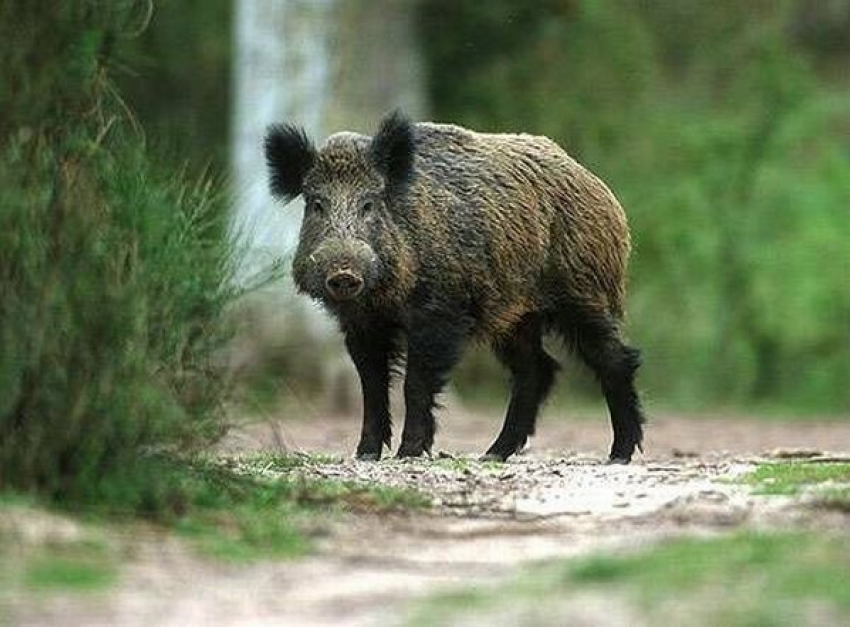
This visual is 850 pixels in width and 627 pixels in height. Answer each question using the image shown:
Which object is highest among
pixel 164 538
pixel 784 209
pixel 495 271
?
pixel 784 209

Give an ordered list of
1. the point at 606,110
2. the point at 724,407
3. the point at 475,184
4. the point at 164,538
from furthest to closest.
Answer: the point at 606,110 < the point at 724,407 < the point at 475,184 < the point at 164,538

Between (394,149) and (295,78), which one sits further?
(295,78)

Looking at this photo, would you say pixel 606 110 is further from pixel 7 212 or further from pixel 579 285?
pixel 7 212

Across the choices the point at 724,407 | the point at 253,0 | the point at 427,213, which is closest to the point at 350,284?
the point at 427,213

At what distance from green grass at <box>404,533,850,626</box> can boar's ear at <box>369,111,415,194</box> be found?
5.11 meters

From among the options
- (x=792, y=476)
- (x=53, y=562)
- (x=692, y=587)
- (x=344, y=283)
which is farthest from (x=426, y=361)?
(x=692, y=587)

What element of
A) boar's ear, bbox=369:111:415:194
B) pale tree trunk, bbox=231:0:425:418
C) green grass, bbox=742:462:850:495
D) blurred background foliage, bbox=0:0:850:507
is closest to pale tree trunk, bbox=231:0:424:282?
pale tree trunk, bbox=231:0:425:418

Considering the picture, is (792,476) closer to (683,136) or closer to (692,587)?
(692,587)

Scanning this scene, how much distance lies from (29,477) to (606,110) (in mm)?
17721

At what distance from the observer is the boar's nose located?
12.2 m

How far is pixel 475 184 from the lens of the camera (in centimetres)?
1310

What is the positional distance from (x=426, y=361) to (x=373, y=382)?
16.5 inches

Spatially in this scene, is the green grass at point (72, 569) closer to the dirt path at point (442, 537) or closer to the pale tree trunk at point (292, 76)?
the dirt path at point (442, 537)

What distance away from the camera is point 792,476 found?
11305 mm
